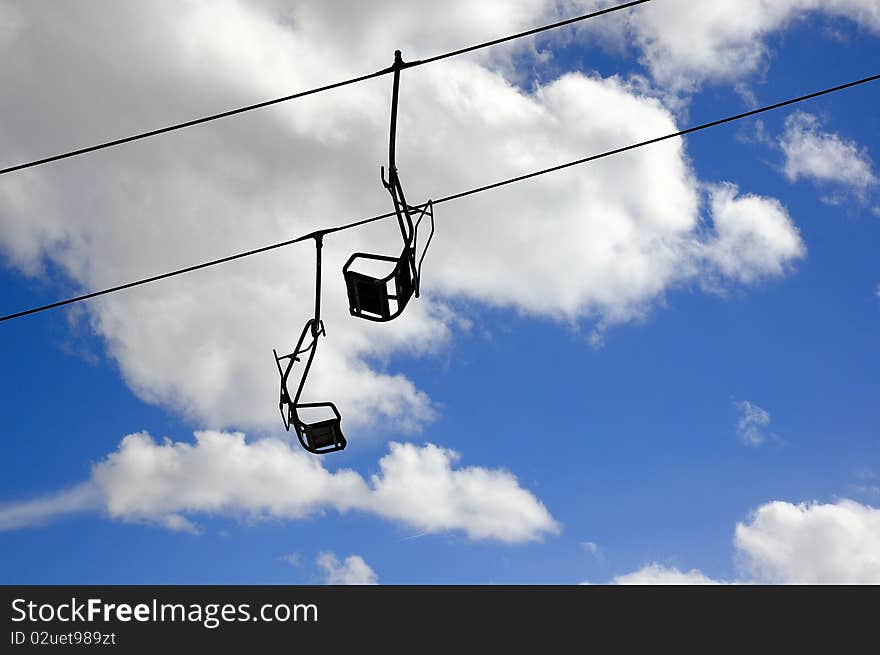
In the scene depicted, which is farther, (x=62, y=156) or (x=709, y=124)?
(x=709, y=124)

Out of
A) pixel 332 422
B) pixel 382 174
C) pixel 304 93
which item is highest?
pixel 304 93

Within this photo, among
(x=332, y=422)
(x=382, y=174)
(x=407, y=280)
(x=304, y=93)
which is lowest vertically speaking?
(x=332, y=422)

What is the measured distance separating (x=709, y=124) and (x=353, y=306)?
14.1ft

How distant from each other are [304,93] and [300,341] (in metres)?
2.88

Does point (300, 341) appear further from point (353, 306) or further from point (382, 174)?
point (382, 174)

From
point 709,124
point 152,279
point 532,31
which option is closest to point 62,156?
point 152,279

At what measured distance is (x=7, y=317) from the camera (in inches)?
432

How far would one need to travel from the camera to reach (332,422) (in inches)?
460

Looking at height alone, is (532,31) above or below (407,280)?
above

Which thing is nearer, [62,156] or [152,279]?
[62,156]

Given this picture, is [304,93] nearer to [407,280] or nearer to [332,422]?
[407,280]

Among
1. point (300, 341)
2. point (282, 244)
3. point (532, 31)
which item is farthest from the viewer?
point (300, 341)

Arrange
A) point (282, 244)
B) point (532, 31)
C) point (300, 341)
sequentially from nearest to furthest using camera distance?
point (532, 31), point (282, 244), point (300, 341)

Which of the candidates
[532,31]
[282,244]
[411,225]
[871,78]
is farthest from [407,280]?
[871,78]
